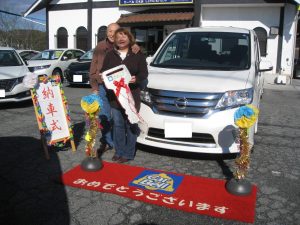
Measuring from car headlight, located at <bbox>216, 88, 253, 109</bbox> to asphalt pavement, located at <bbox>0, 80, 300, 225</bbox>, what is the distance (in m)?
0.83

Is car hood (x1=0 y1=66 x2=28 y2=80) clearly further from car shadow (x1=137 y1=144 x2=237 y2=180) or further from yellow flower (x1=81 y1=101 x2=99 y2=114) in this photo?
yellow flower (x1=81 y1=101 x2=99 y2=114)

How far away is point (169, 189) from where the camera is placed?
11.6ft

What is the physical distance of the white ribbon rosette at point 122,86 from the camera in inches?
150

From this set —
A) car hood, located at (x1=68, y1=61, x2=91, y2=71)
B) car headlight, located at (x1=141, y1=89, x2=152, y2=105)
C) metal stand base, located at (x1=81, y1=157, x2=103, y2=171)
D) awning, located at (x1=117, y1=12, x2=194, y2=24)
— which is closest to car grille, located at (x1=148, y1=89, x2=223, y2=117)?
car headlight, located at (x1=141, y1=89, x2=152, y2=105)

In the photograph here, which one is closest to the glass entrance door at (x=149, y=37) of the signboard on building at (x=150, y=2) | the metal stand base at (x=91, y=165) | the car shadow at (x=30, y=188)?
the signboard on building at (x=150, y=2)

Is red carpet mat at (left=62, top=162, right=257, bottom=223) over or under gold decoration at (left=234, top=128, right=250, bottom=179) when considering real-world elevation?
under

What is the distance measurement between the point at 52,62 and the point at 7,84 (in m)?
4.98

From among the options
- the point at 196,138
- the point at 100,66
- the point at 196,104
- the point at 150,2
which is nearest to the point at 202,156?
the point at 196,138

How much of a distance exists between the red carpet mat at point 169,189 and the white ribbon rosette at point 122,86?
660 mm

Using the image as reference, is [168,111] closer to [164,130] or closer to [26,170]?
[164,130]

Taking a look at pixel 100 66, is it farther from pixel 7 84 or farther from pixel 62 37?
pixel 62 37

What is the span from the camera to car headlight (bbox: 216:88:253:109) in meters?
3.91

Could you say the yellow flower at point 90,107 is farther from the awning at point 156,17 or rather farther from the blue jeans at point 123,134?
the awning at point 156,17

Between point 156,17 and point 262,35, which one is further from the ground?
point 156,17
